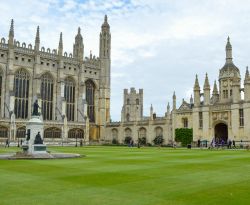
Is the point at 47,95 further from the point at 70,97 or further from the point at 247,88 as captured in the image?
the point at 247,88

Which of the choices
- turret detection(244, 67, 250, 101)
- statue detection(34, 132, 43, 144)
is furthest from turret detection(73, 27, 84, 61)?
statue detection(34, 132, 43, 144)

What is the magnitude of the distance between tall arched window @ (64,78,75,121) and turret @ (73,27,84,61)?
5799mm

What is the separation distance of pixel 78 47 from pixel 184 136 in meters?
35.6

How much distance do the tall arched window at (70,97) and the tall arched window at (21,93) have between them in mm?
8857

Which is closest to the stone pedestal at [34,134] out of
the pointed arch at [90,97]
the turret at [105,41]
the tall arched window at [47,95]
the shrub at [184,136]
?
the shrub at [184,136]

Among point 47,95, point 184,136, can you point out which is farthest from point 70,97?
point 184,136

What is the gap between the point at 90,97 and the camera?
7675 cm

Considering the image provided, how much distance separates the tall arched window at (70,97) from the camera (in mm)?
72312

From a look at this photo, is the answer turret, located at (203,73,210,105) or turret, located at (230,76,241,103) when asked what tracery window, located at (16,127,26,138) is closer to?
turret, located at (203,73,210,105)

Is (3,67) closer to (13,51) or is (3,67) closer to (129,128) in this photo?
(13,51)

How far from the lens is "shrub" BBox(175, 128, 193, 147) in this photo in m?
53.4

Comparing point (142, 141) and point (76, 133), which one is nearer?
point (142, 141)

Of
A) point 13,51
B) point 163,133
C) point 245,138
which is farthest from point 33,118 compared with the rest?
point 13,51

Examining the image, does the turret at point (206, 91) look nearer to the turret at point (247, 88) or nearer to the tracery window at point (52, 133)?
the turret at point (247, 88)
